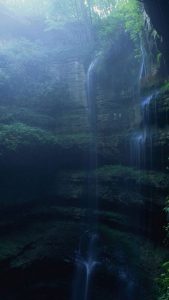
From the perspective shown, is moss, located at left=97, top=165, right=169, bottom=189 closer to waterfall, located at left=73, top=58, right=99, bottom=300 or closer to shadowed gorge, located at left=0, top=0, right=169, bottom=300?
shadowed gorge, located at left=0, top=0, right=169, bottom=300

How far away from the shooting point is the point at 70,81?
15.6 m

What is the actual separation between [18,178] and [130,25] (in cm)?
720

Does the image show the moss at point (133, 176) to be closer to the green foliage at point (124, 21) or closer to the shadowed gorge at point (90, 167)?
the shadowed gorge at point (90, 167)

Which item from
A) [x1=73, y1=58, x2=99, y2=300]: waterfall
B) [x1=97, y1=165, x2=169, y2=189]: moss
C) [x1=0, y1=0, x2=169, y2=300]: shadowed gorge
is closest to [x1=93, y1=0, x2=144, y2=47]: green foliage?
[x1=0, y1=0, x2=169, y2=300]: shadowed gorge

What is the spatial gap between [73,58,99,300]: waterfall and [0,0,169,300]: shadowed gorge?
0.11 ft

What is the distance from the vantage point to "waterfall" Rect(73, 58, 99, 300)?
9797 millimetres

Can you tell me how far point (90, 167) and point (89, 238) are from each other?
2911mm

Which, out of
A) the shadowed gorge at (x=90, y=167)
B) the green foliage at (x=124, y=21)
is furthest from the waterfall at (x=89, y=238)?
the green foliage at (x=124, y=21)

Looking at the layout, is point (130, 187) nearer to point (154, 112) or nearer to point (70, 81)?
point (154, 112)

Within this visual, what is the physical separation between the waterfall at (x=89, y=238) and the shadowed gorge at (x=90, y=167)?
34 millimetres

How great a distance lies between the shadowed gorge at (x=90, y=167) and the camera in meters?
9.73

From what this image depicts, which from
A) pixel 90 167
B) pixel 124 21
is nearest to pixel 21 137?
pixel 90 167

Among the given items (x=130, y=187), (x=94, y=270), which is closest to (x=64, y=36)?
(x=130, y=187)

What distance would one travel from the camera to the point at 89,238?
429 inches
